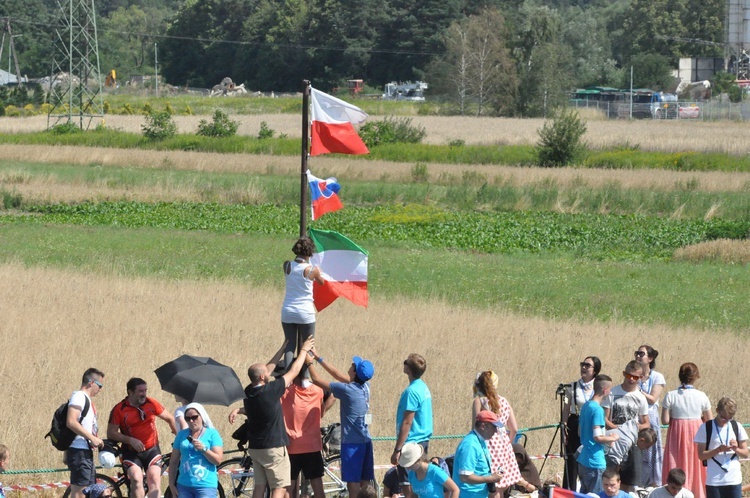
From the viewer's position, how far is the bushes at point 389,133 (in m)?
65.7

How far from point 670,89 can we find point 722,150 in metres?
62.6

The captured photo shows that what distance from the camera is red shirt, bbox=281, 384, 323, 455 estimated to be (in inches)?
430

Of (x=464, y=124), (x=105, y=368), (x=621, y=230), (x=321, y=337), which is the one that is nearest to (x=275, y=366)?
(x=105, y=368)

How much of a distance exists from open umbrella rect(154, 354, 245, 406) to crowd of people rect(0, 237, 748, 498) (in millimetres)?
165

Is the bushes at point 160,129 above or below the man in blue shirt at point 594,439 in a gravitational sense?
above

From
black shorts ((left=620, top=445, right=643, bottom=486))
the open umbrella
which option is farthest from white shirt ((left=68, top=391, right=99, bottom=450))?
black shorts ((left=620, top=445, right=643, bottom=486))

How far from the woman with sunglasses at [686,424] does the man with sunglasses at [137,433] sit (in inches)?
194

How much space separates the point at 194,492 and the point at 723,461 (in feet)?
16.2

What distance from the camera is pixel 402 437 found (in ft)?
34.6

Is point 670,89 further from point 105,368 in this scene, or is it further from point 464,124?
point 105,368

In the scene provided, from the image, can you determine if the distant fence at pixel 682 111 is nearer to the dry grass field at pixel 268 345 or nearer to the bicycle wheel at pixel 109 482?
the dry grass field at pixel 268 345

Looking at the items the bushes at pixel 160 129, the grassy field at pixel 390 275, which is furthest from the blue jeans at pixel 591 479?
the bushes at pixel 160 129

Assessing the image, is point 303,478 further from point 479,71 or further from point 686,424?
point 479,71

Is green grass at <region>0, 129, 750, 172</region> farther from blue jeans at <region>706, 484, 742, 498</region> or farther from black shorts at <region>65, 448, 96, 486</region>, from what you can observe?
black shorts at <region>65, 448, 96, 486</region>
